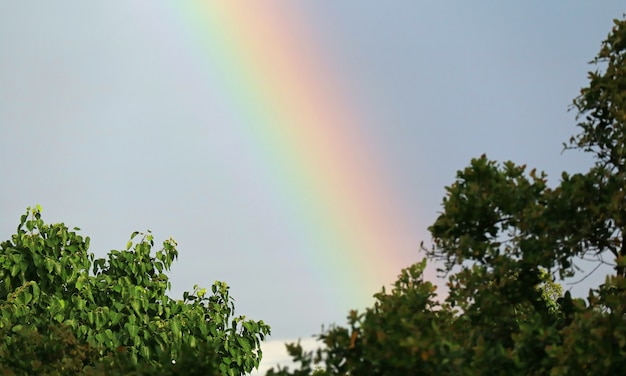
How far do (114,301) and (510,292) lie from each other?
11532 mm

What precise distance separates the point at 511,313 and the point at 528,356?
0.86m

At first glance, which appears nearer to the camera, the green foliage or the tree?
the green foliage

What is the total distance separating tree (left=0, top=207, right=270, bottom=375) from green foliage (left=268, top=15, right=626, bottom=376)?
9.42 m

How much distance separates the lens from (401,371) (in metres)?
8.67

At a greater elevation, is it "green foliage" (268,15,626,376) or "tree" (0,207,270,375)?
"tree" (0,207,270,375)

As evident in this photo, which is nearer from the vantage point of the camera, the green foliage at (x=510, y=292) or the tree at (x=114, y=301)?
the green foliage at (x=510, y=292)

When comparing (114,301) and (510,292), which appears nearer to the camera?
(510,292)

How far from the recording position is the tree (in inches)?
720

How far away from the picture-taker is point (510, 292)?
32.3ft

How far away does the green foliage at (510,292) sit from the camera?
335 inches

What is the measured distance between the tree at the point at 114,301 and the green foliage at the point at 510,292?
9.42m

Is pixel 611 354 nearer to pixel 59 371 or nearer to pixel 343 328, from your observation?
pixel 343 328

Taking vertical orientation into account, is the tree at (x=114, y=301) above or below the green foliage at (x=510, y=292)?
above

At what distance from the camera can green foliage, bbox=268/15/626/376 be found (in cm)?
850
